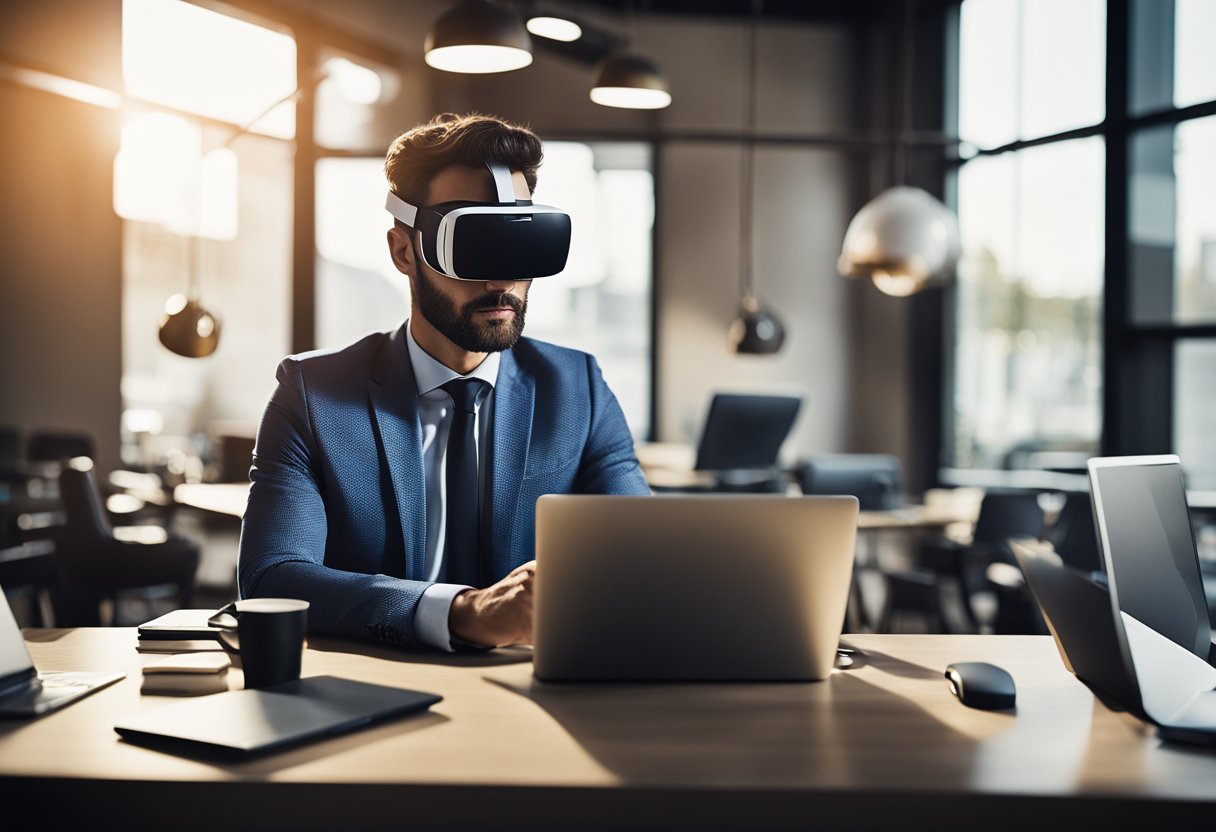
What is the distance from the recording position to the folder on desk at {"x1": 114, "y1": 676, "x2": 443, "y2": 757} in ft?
3.51

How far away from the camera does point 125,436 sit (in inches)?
287

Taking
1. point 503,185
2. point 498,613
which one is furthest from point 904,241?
point 498,613

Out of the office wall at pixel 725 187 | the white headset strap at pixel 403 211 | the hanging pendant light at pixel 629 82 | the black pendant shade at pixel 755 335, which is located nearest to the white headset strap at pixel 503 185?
the white headset strap at pixel 403 211

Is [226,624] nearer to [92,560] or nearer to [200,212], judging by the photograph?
[92,560]

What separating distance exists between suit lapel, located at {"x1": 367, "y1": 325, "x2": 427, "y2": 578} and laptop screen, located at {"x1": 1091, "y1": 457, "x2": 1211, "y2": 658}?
1096 millimetres

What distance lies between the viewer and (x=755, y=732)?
1154 mm

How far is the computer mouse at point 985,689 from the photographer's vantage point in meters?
1.28

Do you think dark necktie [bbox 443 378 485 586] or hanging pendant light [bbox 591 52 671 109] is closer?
dark necktie [bbox 443 378 485 586]

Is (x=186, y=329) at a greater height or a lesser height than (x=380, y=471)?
greater

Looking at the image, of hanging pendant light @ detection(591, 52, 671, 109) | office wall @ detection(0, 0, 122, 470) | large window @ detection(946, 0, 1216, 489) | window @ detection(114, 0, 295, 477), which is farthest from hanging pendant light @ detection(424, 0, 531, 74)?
large window @ detection(946, 0, 1216, 489)

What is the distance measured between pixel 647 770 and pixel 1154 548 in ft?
2.45

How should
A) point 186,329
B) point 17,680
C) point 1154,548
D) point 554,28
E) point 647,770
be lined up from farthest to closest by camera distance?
point 554,28, point 186,329, point 1154,548, point 17,680, point 647,770

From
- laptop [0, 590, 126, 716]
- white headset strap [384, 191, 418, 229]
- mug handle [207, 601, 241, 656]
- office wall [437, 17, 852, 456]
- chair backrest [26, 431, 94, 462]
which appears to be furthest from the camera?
office wall [437, 17, 852, 456]

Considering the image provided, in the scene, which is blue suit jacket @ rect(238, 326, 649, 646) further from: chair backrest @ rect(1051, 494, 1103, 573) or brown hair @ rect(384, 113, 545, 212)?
chair backrest @ rect(1051, 494, 1103, 573)
